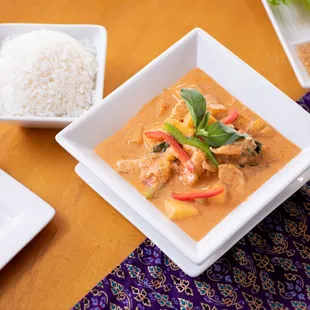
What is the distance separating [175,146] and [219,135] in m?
0.17

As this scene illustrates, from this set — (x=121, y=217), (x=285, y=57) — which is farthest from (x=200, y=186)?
(x=285, y=57)

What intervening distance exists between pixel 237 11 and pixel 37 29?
0.94 meters

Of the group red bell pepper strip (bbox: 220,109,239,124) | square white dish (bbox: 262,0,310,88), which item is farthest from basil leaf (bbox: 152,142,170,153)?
square white dish (bbox: 262,0,310,88)

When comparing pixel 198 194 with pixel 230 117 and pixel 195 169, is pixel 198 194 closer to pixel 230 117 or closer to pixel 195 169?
pixel 195 169

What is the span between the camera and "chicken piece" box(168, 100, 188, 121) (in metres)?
2.15

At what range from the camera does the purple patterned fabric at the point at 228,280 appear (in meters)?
2.06

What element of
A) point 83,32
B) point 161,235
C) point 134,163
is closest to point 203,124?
point 134,163

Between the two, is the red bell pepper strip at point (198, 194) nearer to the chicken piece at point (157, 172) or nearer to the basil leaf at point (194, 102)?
the chicken piece at point (157, 172)

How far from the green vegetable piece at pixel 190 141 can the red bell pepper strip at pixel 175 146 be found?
0.02 metres

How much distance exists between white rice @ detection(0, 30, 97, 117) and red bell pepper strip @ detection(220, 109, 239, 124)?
583 mm

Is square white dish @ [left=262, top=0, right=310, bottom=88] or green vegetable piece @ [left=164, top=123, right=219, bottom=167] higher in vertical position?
square white dish @ [left=262, top=0, right=310, bottom=88]

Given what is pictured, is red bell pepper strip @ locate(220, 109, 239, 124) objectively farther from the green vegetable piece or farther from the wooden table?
the wooden table

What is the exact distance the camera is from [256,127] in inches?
86.0

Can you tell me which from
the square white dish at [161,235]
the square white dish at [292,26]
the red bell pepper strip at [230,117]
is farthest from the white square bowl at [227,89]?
the square white dish at [292,26]
